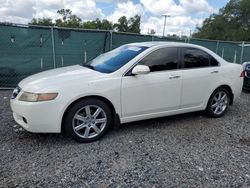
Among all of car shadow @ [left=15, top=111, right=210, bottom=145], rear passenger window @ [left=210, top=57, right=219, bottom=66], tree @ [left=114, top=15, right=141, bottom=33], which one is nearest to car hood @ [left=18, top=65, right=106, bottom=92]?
car shadow @ [left=15, top=111, right=210, bottom=145]

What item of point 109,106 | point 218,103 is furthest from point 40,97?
point 218,103

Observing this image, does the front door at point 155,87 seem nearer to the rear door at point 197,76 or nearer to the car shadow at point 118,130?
the rear door at point 197,76

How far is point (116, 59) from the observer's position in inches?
174

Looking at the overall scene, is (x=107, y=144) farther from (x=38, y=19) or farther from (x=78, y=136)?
(x=38, y=19)

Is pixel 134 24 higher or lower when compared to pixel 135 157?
higher

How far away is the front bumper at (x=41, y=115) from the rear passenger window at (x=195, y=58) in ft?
8.24

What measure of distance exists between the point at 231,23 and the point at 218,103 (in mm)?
48570

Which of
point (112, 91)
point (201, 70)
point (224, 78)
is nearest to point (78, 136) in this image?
point (112, 91)

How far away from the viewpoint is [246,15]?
47.1 m

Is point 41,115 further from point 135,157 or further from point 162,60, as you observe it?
point 162,60

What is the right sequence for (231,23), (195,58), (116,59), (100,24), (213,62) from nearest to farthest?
(116,59) → (195,58) → (213,62) → (231,23) → (100,24)

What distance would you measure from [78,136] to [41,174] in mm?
917

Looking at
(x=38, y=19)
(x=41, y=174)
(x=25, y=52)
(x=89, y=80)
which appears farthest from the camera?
(x=38, y=19)

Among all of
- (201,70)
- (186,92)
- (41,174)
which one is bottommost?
(41,174)
